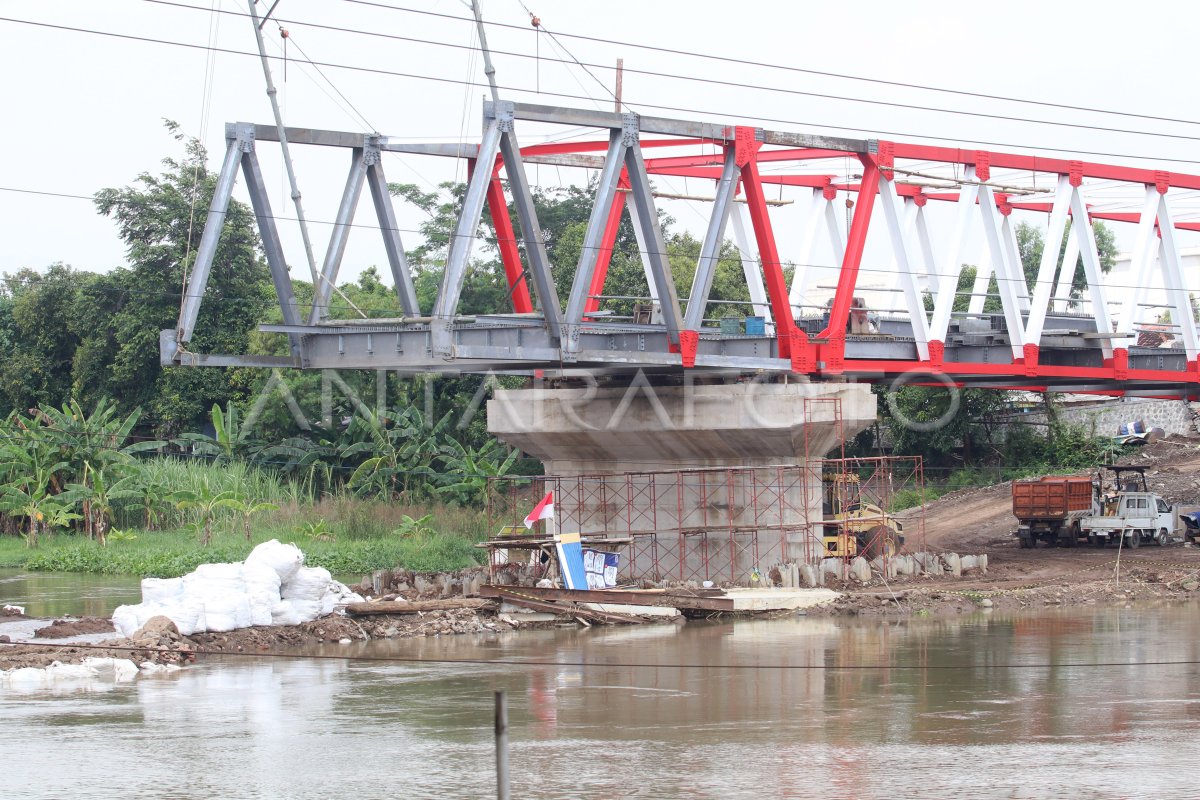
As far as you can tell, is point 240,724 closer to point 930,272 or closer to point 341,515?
point 930,272

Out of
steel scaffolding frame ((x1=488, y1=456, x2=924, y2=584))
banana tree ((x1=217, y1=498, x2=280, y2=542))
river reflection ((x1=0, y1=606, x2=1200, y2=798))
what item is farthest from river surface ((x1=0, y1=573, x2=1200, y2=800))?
banana tree ((x1=217, y1=498, x2=280, y2=542))

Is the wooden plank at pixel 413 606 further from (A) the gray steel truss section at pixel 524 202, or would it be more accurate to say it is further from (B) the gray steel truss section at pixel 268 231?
(A) the gray steel truss section at pixel 524 202

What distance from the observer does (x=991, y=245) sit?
111 ft

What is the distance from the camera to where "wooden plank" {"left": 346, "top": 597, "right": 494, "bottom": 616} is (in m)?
25.7

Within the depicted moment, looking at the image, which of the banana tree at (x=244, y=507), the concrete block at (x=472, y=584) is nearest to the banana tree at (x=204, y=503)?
the banana tree at (x=244, y=507)

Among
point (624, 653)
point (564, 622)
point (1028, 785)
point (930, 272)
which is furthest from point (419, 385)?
point (1028, 785)

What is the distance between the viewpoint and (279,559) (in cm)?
2430

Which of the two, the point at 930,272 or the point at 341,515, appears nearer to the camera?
the point at 930,272

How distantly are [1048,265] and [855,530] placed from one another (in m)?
7.57

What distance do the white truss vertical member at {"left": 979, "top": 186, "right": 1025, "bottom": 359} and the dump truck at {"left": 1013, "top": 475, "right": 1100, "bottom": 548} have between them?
6.15 m

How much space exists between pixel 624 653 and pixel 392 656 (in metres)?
3.72

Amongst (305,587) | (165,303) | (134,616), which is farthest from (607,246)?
(165,303)

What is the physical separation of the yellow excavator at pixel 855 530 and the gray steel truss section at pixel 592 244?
9.17 m

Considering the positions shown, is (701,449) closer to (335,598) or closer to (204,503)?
(335,598)
